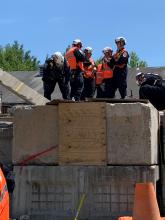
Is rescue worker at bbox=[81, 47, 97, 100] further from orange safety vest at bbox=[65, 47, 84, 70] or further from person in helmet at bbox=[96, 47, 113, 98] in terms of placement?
orange safety vest at bbox=[65, 47, 84, 70]

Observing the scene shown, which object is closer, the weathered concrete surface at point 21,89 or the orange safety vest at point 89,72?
the weathered concrete surface at point 21,89

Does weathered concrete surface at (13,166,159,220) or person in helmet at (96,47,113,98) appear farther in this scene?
person in helmet at (96,47,113,98)

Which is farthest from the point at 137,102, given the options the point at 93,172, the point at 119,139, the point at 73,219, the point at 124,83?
the point at 124,83

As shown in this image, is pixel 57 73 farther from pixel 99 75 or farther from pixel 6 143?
pixel 6 143

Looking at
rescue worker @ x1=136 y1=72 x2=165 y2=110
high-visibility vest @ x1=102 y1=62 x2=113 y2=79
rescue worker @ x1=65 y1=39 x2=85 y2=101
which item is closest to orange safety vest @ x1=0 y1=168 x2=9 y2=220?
rescue worker @ x1=136 y1=72 x2=165 y2=110

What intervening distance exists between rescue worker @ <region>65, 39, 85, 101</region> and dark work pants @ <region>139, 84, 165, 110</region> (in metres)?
2.46

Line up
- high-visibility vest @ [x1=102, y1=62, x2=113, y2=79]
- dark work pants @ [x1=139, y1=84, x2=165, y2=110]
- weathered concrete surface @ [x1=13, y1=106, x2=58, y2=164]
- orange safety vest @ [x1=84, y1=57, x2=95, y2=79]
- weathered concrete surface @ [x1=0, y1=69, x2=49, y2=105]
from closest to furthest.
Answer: weathered concrete surface @ [x1=13, y1=106, x2=58, y2=164]
dark work pants @ [x1=139, y1=84, x2=165, y2=110]
weathered concrete surface @ [x1=0, y1=69, x2=49, y2=105]
high-visibility vest @ [x1=102, y1=62, x2=113, y2=79]
orange safety vest @ [x1=84, y1=57, x2=95, y2=79]

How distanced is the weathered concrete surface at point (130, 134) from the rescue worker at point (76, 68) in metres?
4.58

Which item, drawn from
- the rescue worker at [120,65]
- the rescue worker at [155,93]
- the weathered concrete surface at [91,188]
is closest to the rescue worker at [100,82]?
the rescue worker at [120,65]

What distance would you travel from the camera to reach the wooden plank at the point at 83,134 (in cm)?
847

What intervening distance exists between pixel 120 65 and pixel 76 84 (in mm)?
1095

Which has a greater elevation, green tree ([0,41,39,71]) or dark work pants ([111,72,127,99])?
green tree ([0,41,39,71])

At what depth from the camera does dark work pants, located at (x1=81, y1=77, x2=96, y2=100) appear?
45.5ft

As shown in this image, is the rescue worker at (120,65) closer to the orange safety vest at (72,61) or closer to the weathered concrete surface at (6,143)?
the orange safety vest at (72,61)
